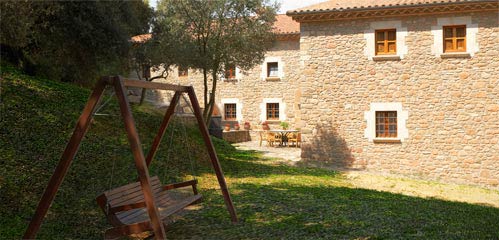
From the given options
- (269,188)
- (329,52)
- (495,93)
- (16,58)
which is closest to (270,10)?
(329,52)

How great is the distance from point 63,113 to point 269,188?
524 cm

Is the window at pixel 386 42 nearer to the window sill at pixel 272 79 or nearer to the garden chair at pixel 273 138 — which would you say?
the garden chair at pixel 273 138

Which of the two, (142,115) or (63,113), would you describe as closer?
(63,113)

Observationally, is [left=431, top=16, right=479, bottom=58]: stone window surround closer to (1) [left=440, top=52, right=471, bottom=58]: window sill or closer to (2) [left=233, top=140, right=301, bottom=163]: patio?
(1) [left=440, top=52, right=471, bottom=58]: window sill

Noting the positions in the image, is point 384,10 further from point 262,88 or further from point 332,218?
point 262,88

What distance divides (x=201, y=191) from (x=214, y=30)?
5080 millimetres

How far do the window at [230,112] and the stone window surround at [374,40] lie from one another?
1035cm

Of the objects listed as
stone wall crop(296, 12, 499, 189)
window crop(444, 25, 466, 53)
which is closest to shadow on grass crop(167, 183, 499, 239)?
stone wall crop(296, 12, 499, 189)

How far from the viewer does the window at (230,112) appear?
2183 cm

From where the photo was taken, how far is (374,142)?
12.5m

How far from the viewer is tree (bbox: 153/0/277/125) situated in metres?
10.9

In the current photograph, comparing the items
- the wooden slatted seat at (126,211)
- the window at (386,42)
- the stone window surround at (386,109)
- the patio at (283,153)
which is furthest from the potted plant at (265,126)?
the wooden slatted seat at (126,211)

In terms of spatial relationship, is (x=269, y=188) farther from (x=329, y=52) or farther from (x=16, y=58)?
(x=16, y=58)

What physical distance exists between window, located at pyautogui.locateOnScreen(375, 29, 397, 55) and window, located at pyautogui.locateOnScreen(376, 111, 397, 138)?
1908 millimetres
